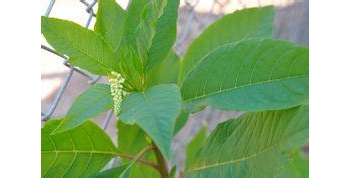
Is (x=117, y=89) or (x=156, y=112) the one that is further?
(x=117, y=89)

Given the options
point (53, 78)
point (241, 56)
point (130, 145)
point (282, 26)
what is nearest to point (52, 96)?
point (53, 78)

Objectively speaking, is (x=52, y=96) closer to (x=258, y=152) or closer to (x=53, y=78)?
(x=53, y=78)

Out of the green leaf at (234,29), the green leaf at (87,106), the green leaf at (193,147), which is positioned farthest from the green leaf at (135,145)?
the green leaf at (87,106)

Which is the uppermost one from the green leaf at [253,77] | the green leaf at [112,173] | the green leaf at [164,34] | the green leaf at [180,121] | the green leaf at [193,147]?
the green leaf at [164,34]

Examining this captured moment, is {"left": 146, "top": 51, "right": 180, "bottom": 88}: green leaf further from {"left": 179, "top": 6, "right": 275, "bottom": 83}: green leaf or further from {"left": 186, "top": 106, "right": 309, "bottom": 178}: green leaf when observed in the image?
{"left": 186, "top": 106, "right": 309, "bottom": 178}: green leaf

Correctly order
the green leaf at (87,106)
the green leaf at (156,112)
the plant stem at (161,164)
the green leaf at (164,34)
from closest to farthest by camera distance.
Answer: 1. the green leaf at (156,112)
2. the green leaf at (87,106)
3. the green leaf at (164,34)
4. the plant stem at (161,164)

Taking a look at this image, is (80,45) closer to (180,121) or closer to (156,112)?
(156,112)

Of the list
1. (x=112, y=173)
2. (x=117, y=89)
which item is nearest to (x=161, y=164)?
(x=112, y=173)

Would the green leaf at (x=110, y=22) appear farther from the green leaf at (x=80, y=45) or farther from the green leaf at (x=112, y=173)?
the green leaf at (x=112, y=173)
